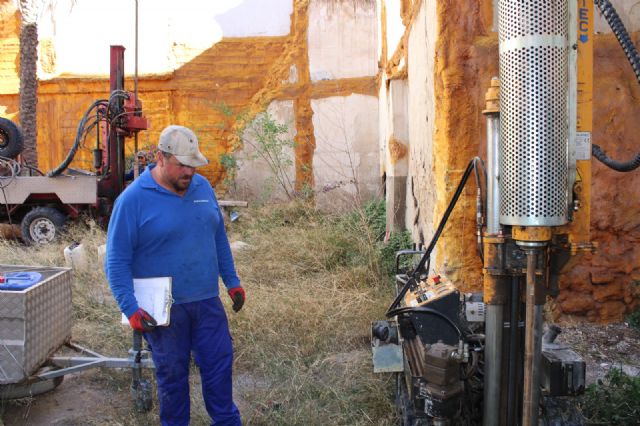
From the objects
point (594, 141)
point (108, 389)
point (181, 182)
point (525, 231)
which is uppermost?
point (594, 141)

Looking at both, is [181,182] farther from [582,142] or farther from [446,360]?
[582,142]

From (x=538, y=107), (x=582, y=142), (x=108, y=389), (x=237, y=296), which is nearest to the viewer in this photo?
(x=538, y=107)

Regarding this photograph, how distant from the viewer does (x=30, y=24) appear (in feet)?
39.1

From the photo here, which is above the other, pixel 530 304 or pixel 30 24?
pixel 30 24

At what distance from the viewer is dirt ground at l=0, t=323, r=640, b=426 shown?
4.05 metres

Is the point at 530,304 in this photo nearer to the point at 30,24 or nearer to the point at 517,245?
the point at 517,245

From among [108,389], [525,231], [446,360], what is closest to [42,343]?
[108,389]

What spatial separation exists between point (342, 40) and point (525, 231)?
37.3ft

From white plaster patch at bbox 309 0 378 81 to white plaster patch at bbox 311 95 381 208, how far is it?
0.66 m

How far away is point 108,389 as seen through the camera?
14.8 feet

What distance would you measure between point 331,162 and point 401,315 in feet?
32.4

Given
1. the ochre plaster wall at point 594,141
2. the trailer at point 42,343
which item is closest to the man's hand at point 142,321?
the trailer at point 42,343

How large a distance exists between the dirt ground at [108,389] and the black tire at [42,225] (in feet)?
19.9

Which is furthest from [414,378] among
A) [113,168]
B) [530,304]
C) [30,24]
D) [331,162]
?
[30,24]
